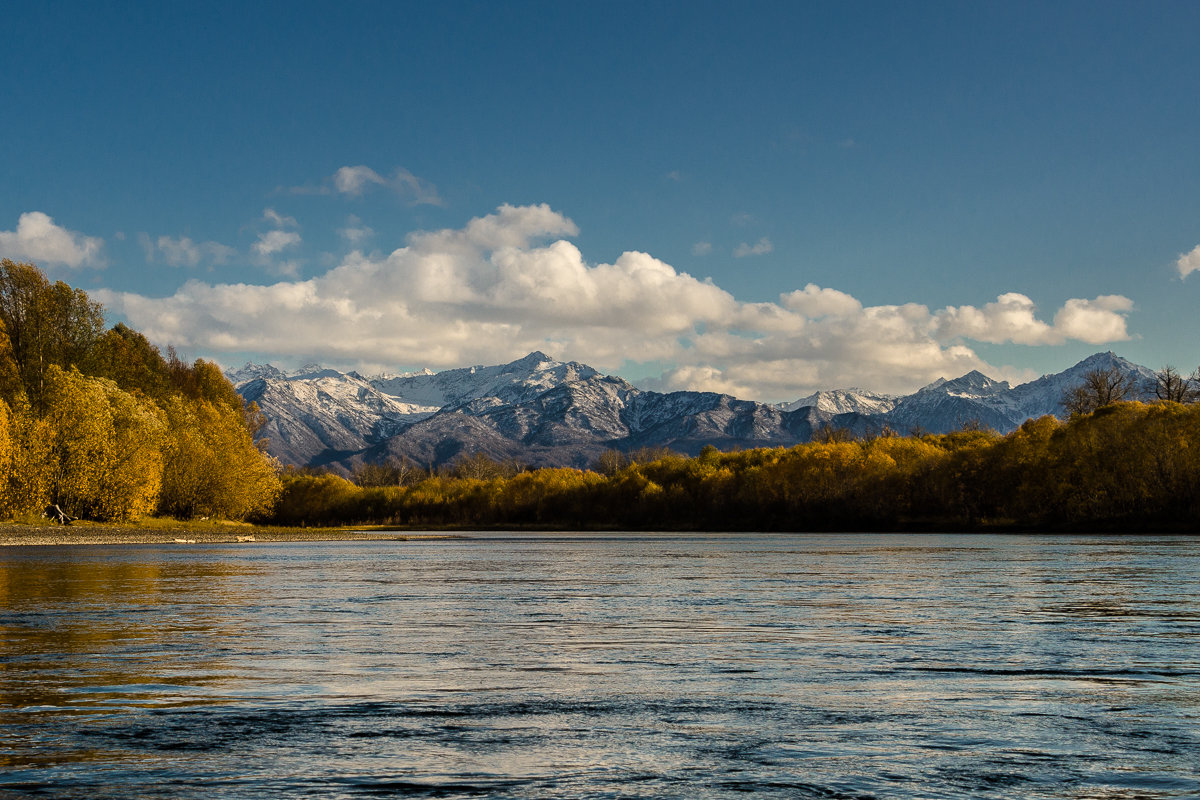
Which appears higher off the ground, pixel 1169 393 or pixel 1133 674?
pixel 1169 393

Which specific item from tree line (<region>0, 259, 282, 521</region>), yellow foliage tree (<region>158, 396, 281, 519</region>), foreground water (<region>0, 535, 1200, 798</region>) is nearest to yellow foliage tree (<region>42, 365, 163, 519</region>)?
tree line (<region>0, 259, 282, 521</region>)

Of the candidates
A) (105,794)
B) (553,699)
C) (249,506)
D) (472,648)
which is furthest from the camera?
(249,506)

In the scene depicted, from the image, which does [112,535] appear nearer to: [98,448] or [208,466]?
[98,448]

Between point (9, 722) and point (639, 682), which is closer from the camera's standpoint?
point (9, 722)

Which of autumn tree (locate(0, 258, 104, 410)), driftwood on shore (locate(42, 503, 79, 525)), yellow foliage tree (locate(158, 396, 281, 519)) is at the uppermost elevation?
autumn tree (locate(0, 258, 104, 410))

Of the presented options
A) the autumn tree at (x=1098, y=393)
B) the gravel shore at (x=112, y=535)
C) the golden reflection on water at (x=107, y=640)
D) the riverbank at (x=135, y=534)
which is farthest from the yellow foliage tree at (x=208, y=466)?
the autumn tree at (x=1098, y=393)

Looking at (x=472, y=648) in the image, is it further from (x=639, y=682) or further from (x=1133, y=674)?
(x=1133, y=674)

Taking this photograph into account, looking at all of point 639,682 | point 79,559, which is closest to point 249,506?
point 79,559

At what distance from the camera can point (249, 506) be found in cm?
10512

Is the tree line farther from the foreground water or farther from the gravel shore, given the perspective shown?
the foreground water

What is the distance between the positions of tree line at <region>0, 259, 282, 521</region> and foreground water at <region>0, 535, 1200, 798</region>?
2260 inches

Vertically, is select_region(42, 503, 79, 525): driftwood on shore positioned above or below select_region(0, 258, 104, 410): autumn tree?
below

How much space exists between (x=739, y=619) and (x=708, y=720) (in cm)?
1176

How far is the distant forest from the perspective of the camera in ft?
260
